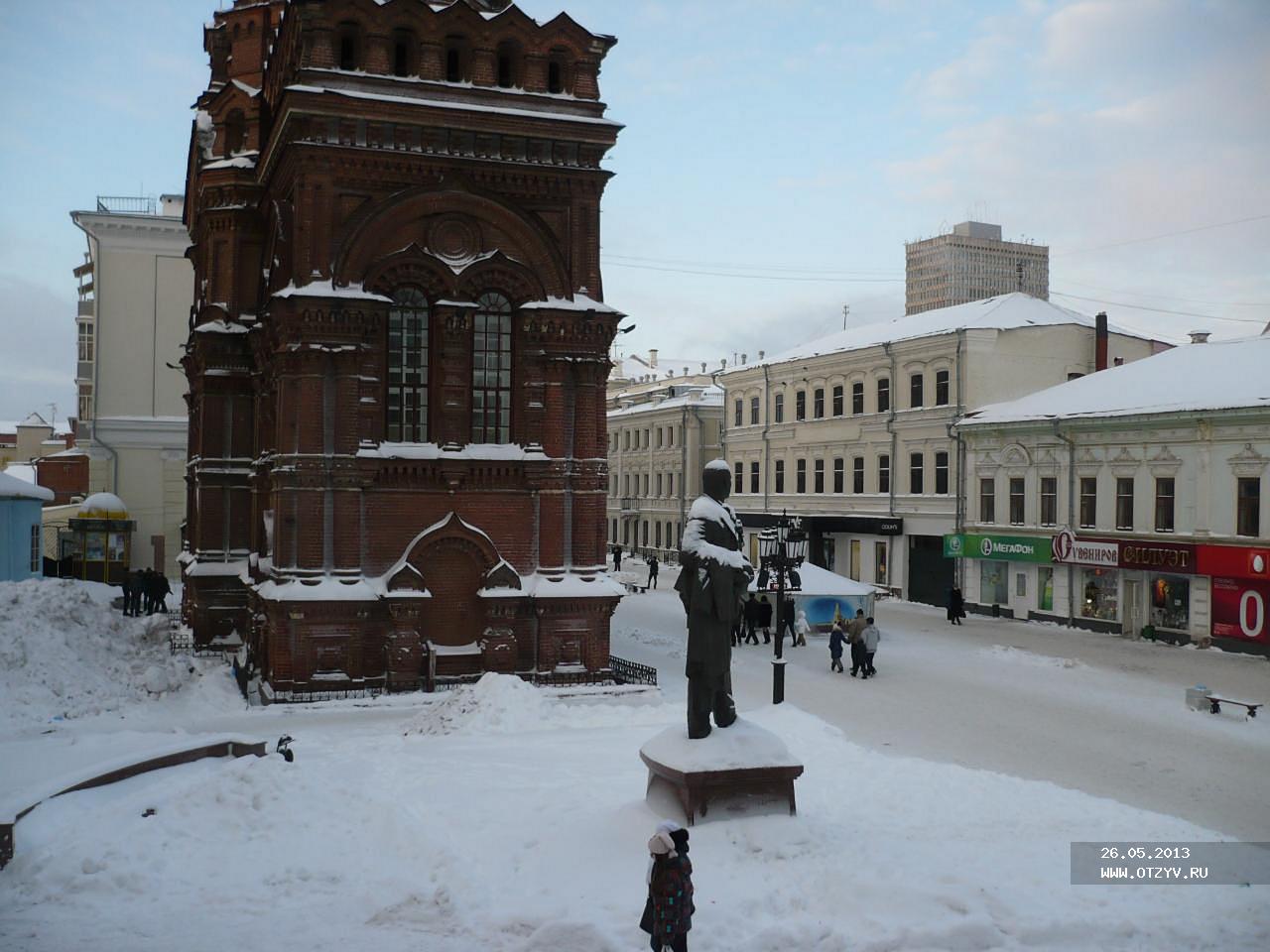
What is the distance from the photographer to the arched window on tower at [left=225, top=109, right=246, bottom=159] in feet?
91.0

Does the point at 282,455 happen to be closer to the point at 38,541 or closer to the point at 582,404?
the point at 582,404

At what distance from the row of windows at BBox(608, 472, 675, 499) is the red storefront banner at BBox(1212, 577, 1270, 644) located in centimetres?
3650

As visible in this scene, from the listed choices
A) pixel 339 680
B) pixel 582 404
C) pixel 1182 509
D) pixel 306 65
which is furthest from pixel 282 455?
pixel 1182 509

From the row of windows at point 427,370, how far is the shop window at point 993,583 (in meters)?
21.8

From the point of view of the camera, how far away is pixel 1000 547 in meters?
37.0

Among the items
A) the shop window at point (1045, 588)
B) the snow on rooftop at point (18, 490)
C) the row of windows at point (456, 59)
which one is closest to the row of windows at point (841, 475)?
the shop window at point (1045, 588)

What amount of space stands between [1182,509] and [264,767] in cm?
2681

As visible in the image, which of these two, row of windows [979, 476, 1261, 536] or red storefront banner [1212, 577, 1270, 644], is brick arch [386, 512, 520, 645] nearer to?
red storefront banner [1212, 577, 1270, 644]

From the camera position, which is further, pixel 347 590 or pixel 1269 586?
pixel 1269 586

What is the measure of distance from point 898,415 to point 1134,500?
12.1 metres

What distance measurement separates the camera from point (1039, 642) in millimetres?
30812

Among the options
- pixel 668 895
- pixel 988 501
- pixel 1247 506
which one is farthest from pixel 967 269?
pixel 668 895

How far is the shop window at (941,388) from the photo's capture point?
40906mm

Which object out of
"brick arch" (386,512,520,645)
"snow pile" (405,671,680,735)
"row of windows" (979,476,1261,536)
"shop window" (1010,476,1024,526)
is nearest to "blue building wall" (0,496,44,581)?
"brick arch" (386,512,520,645)
